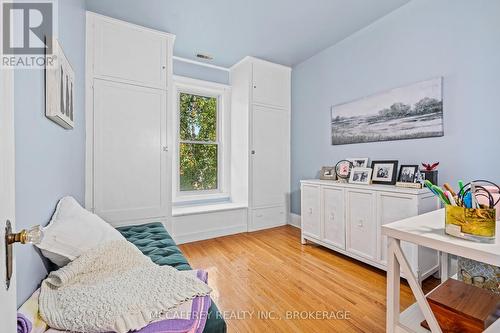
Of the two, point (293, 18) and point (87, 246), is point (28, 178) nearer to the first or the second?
point (87, 246)

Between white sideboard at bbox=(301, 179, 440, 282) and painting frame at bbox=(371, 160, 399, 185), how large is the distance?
0.57 ft

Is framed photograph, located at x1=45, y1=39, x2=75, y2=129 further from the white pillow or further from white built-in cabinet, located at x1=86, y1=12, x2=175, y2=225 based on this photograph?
white built-in cabinet, located at x1=86, y1=12, x2=175, y2=225

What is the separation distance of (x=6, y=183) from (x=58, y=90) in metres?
1.06

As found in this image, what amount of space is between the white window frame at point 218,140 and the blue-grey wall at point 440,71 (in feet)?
5.10

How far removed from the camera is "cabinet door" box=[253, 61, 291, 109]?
133 inches

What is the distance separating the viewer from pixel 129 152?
8.32ft

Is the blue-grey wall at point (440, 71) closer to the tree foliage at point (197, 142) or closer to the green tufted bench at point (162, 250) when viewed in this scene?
the tree foliage at point (197, 142)

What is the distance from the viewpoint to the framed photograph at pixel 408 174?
203 centimetres

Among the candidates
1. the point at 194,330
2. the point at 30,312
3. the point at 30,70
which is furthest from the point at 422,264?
the point at 30,70

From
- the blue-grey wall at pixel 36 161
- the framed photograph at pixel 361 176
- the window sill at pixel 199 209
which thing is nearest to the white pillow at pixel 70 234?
the blue-grey wall at pixel 36 161

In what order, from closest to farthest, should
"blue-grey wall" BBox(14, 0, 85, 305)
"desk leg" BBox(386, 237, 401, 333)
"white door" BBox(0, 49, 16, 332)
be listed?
"white door" BBox(0, 49, 16, 332) → "blue-grey wall" BBox(14, 0, 85, 305) → "desk leg" BBox(386, 237, 401, 333)

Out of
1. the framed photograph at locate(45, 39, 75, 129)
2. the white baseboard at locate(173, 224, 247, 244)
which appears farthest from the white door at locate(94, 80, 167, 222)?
the framed photograph at locate(45, 39, 75, 129)

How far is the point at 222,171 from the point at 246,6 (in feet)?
7.48

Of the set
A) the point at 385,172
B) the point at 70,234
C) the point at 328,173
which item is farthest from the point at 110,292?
the point at 328,173
